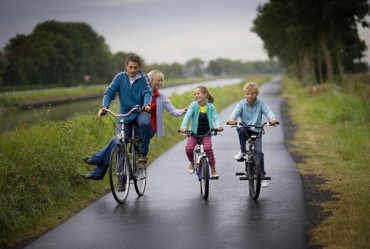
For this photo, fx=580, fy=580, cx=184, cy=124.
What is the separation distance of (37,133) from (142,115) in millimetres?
2719

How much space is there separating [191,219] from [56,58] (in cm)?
8722

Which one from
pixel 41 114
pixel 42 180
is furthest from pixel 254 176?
pixel 41 114

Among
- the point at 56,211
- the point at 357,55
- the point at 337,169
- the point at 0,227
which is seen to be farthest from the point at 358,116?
the point at 357,55

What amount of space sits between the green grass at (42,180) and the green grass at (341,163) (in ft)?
11.0

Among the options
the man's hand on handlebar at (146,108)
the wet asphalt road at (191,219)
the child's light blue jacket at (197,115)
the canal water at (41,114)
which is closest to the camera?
the wet asphalt road at (191,219)

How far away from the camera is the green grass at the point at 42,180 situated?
22.8 ft

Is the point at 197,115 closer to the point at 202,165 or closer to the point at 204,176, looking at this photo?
the point at 202,165

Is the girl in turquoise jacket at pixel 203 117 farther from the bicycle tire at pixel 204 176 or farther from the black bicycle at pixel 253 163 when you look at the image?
the black bicycle at pixel 253 163

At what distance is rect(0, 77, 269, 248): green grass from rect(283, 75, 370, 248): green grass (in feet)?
11.0

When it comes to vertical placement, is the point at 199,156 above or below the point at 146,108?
below

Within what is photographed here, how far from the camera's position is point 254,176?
8375 mm

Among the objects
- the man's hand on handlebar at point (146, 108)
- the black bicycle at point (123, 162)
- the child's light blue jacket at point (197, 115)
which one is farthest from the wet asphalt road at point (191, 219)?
the man's hand on handlebar at point (146, 108)

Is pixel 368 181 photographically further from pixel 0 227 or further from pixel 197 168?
pixel 0 227

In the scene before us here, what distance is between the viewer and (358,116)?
19.0 m
